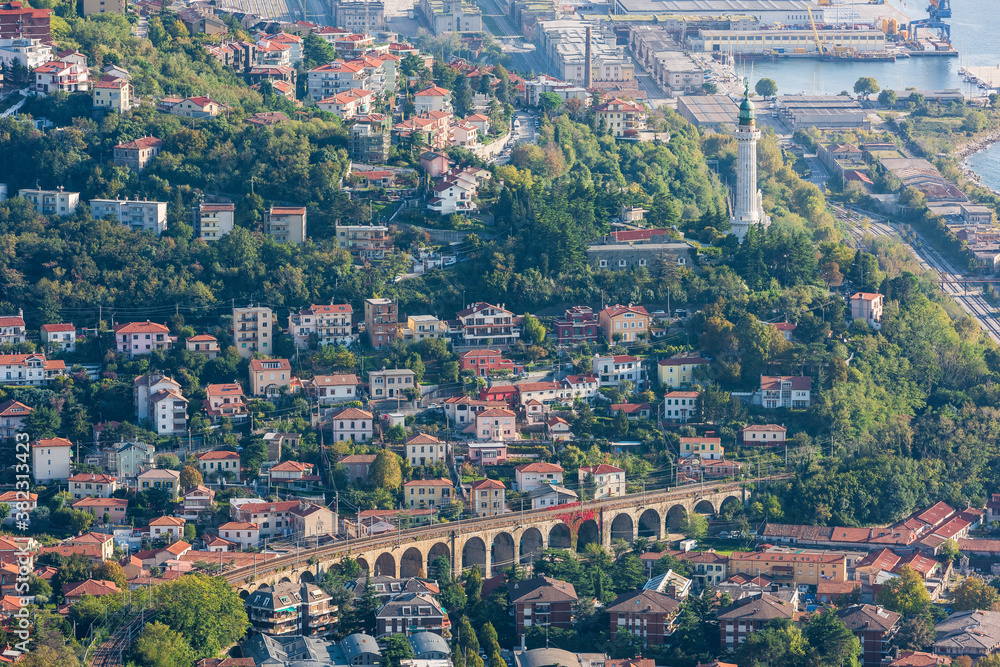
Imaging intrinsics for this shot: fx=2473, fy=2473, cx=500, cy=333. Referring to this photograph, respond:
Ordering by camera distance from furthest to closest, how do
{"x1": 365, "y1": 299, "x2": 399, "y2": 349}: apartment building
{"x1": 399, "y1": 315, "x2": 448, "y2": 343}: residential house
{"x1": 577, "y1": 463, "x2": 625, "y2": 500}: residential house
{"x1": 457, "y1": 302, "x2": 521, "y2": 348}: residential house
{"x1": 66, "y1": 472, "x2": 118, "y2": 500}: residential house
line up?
{"x1": 457, "y1": 302, "x2": 521, "y2": 348}: residential house, {"x1": 399, "y1": 315, "x2": 448, "y2": 343}: residential house, {"x1": 365, "y1": 299, "x2": 399, "y2": 349}: apartment building, {"x1": 577, "y1": 463, "x2": 625, "y2": 500}: residential house, {"x1": 66, "y1": 472, "x2": 118, "y2": 500}: residential house

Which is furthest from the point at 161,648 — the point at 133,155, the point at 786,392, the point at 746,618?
the point at 133,155

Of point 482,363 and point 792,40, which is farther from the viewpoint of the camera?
point 792,40

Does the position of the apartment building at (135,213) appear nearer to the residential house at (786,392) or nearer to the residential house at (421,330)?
the residential house at (421,330)

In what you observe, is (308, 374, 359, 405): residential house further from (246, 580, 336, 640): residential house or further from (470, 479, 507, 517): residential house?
(246, 580, 336, 640): residential house

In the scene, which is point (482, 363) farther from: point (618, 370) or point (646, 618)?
point (646, 618)

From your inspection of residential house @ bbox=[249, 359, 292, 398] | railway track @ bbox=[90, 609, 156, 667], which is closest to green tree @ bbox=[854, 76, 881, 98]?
residential house @ bbox=[249, 359, 292, 398]

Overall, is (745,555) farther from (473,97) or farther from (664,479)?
(473,97)

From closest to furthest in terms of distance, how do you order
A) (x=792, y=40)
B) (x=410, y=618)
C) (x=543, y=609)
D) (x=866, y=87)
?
(x=410, y=618)
(x=543, y=609)
(x=866, y=87)
(x=792, y=40)
